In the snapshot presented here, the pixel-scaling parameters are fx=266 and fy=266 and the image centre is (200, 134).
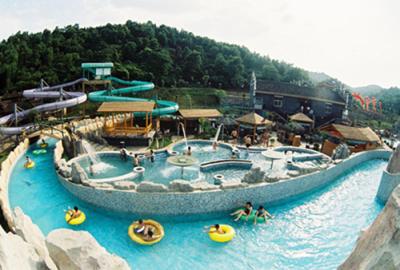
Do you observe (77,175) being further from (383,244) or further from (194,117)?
(194,117)

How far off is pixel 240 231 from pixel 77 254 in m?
6.93

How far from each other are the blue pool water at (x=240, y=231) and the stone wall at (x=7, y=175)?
15.8 inches

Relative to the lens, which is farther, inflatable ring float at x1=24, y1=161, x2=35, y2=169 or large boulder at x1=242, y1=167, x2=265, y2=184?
inflatable ring float at x1=24, y1=161, x2=35, y2=169

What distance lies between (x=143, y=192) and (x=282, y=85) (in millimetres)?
23168

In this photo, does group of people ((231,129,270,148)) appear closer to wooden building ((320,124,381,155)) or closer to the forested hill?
wooden building ((320,124,381,155))

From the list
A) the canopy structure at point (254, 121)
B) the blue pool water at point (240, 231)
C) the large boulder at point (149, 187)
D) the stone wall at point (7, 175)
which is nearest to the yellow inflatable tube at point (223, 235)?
the blue pool water at point (240, 231)

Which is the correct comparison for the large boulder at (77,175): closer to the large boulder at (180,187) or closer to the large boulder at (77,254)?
the large boulder at (180,187)

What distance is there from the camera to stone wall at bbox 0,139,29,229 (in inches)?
350

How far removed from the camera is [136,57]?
43812 millimetres

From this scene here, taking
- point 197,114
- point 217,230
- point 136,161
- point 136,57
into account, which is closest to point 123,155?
point 136,161

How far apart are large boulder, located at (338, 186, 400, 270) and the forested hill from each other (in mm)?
35707

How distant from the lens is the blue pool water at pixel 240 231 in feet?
26.9

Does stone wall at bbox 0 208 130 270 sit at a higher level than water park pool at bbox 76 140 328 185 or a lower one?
higher

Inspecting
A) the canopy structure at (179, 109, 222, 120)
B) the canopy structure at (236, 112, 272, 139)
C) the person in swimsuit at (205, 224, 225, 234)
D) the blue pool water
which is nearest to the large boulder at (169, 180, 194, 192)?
the blue pool water
